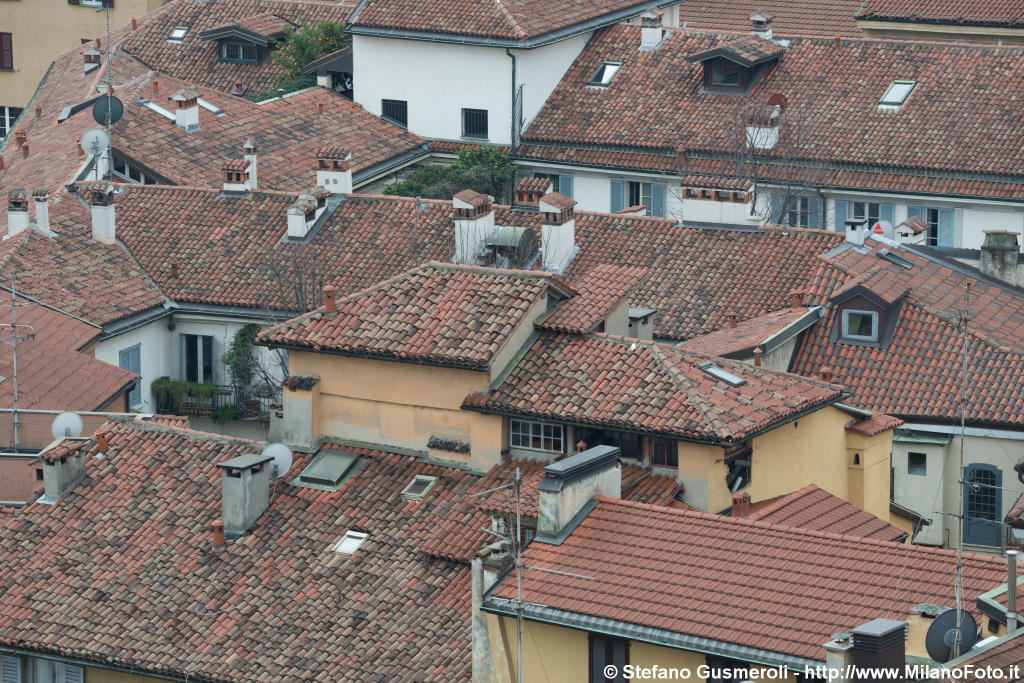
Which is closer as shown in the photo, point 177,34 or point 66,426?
point 66,426

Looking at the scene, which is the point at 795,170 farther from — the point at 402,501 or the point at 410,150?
the point at 402,501

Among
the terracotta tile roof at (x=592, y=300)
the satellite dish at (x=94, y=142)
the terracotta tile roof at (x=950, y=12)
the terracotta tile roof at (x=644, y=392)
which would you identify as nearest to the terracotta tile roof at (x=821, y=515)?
the terracotta tile roof at (x=644, y=392)

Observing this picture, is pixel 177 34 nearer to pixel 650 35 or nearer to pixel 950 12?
pixel 650 35

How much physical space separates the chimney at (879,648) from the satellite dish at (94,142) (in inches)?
1402

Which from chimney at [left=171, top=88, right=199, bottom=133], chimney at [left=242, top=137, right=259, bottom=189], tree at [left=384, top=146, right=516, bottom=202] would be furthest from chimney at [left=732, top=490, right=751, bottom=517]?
chimney at [left=171, top=88, right=199, bottom=133]

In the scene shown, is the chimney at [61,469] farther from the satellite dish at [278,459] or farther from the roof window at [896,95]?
the roof window at [896,95]

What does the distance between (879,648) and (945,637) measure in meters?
1.23

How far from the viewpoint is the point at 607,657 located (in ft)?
106

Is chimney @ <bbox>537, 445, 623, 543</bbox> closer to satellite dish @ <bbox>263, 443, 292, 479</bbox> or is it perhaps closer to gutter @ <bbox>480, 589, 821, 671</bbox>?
gutter @ <bbox>480, 589, 821, 671</bbox>

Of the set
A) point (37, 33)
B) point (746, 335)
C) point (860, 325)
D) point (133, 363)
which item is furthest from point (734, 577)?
point (37, 33)

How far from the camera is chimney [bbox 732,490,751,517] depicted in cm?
3759

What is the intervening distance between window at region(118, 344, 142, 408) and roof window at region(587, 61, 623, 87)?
20641 mm

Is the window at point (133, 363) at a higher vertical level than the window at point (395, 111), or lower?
lower

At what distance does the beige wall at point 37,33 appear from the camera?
8462 cm
